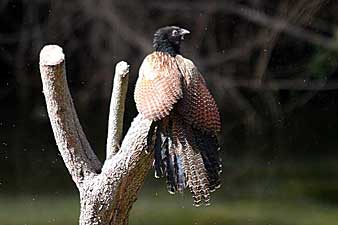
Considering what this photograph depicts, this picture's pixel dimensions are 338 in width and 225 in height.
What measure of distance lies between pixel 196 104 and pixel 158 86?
62 millimetres

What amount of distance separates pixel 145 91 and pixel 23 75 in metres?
3.72

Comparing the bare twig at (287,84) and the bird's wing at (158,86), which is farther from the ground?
the bare twig at (287,84)

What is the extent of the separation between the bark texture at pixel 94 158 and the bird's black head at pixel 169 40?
3.2 inches

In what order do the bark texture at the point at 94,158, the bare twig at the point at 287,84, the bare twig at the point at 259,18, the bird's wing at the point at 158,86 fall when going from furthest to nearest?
the bare twig at the point at 287,84, the bare twig at the point at 259,18, the bark texture at the point at 94,158, the bird's wing at the point at 158,86

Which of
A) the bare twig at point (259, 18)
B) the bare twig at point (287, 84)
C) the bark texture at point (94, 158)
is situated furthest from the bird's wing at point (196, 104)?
the bare twig at point (287, 84)

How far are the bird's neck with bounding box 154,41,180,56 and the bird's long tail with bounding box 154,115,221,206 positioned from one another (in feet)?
0.36

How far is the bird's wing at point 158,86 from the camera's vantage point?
128 cm

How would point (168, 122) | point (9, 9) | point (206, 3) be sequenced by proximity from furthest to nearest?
point (9, 9), point (206, 3), point (168, 122)

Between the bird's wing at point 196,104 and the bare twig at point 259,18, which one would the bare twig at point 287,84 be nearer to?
the bare twig at point 259,18

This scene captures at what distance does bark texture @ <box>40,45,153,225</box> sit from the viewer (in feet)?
4.53

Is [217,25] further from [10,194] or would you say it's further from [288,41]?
[10,194]

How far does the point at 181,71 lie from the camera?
4.33ft

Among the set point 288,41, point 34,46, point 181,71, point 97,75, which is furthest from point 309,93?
point 181,71

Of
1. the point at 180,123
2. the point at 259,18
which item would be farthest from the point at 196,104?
the point at 259,18
